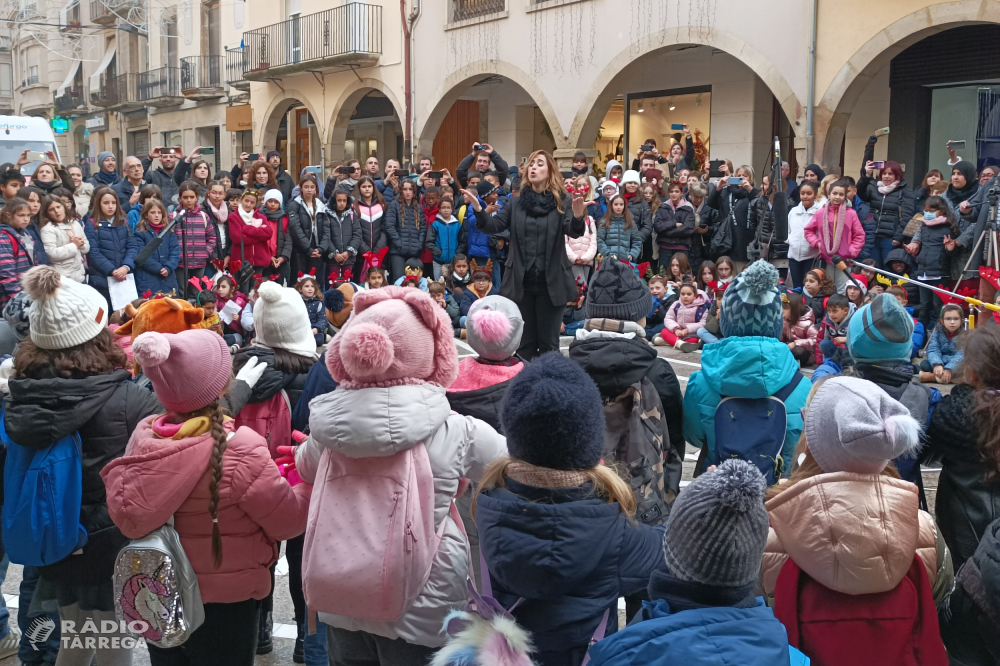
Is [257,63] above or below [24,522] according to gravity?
above

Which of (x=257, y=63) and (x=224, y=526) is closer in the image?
(x=224, y=526)

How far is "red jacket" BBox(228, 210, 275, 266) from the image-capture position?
11.2m

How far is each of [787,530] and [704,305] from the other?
8722mm

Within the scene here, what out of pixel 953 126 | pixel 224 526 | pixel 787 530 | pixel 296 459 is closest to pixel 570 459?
pixel 787 530

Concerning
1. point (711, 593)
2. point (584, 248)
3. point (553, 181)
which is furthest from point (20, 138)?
point (711, 593)

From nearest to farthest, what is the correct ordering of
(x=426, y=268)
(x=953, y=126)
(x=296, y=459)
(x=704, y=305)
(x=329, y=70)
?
(x=296, y=459), (x=704, y=305), (x=426, y=268), (x=953, y=126), (x=329, y=70)

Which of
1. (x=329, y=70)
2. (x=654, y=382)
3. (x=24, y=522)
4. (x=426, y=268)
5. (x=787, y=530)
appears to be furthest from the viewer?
(x=329, y=70)

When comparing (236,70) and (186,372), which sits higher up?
(236,70)

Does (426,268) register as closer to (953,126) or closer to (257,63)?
(953,126)

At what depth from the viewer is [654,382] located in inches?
132

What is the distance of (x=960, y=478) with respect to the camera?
2.89m

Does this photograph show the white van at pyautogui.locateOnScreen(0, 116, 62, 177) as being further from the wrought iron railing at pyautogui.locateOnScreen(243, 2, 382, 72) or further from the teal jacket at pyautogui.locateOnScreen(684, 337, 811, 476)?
the teal jacket at pyautogui.locateOnScreen(684, 337, 811, 476)

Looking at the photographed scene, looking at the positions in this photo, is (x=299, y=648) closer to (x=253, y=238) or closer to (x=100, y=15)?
(x=253, y=238)

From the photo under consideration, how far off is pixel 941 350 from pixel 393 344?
24.9ft
